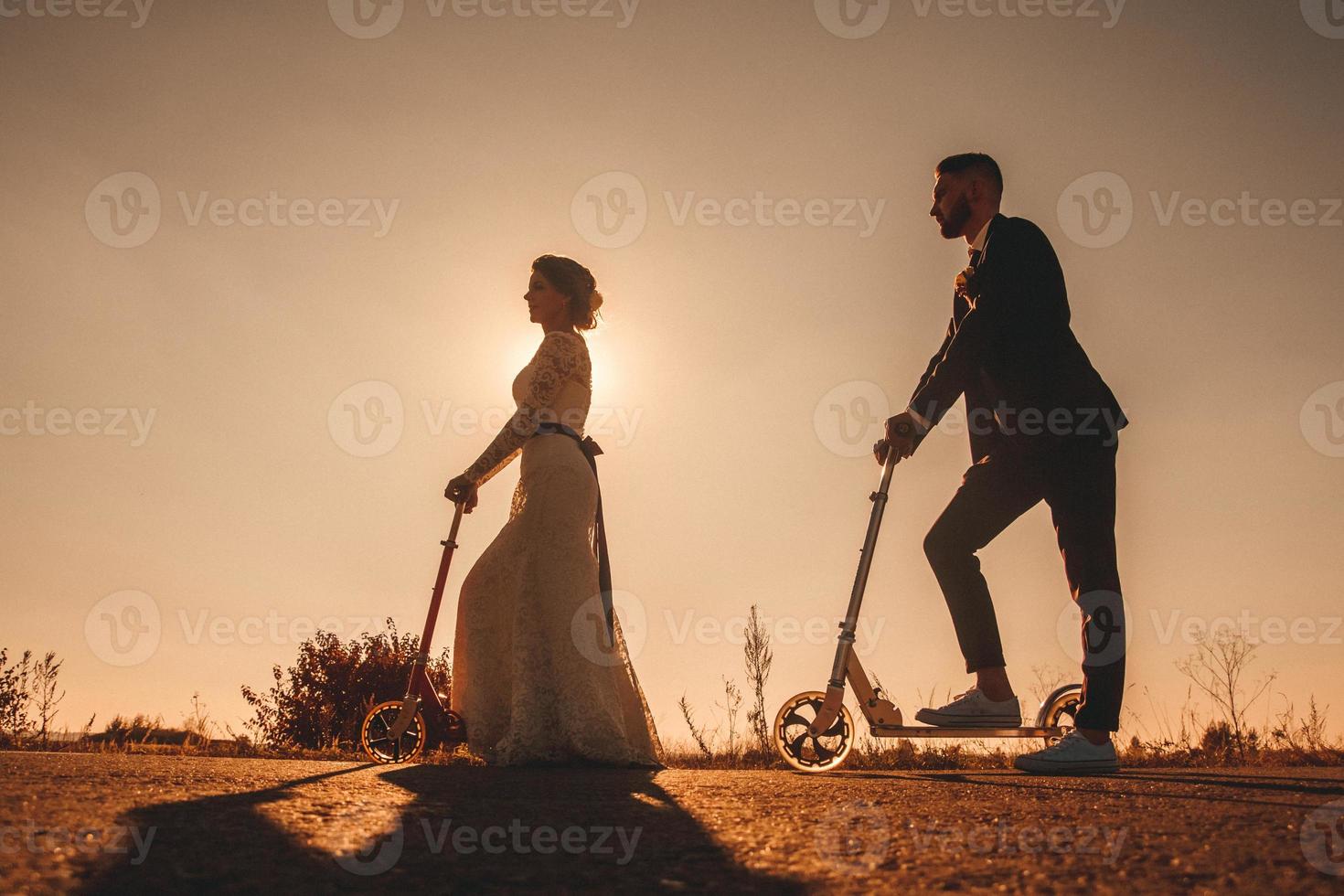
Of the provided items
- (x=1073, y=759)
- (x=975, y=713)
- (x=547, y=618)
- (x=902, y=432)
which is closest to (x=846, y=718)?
(x=975, y=713)

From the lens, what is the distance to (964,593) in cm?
507

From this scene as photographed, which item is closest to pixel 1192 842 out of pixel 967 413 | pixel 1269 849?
Answer: pixel 1269 849

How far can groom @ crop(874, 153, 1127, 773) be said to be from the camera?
464 centimetres

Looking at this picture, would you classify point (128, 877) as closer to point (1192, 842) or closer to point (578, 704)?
point (1192, 842)

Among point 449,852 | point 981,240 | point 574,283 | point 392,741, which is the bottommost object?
point 449,852

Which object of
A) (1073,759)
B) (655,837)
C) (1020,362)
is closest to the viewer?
(655,837)

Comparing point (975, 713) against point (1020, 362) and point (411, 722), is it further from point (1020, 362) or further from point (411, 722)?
point (411, 722)

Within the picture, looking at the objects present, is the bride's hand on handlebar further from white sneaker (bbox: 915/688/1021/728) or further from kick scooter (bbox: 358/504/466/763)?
white sneaker (bbox: 915/688/1021/728)

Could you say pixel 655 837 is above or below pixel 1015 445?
below

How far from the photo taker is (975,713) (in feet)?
16.0

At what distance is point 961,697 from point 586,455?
98.7 inches

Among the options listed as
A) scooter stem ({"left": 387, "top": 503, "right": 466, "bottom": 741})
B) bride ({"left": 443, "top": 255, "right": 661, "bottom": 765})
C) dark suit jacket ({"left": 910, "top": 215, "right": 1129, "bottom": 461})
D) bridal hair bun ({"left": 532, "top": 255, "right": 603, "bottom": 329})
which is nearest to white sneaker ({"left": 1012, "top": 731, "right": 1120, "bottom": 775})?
dark suit jacket ({"left": 910, "top": 215, "right": 1129, "bottom": 461})

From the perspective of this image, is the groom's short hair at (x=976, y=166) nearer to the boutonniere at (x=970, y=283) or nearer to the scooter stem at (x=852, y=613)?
the boutonniere at (x=970, y=283)

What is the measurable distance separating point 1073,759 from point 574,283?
12.5 feet
